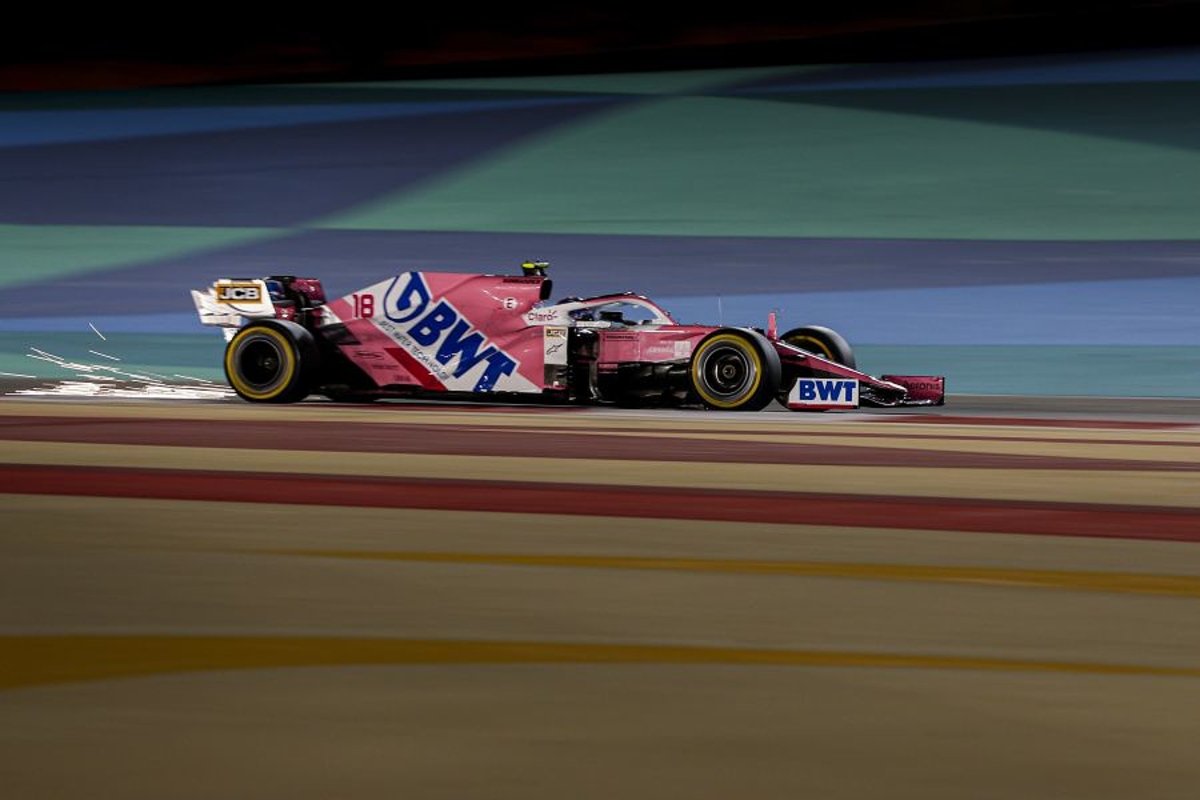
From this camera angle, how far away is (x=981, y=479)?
6734mm

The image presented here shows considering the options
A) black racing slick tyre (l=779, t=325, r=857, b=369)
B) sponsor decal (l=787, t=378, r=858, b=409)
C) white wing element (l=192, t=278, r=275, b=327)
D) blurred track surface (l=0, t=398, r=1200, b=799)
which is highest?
white wing element (l=192, t=278, r=275, b=327)

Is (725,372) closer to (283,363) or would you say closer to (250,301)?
(283,363)

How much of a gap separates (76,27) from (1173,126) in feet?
48.0

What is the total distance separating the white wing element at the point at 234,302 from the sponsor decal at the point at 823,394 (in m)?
4.31

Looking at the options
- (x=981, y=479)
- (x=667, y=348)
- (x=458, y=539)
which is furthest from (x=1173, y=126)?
(x=458, y=539)

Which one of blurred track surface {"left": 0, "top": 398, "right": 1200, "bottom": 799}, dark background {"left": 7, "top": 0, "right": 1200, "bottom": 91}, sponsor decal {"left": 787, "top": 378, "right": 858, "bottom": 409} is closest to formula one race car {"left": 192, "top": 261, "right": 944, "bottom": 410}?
sponsor decal {"left": 787, "top": 378, "right": 858, "bottom": 409}

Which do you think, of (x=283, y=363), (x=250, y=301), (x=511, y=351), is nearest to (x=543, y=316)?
(x=511, y=351)

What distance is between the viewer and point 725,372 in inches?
509

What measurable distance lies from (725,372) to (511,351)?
66.2 inches

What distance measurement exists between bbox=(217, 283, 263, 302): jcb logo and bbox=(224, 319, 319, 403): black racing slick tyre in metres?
0.33

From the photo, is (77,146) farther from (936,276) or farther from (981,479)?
(981,479)

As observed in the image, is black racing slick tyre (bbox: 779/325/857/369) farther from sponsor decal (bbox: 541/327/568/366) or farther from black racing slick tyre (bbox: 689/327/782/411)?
sponsor decal (bbox: 541/327/568/366)

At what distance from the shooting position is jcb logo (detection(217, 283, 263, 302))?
14.5 meters

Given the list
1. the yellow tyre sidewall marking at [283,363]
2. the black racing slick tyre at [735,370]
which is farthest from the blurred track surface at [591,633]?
the yellow tyre sidewall marking at [283,363]
